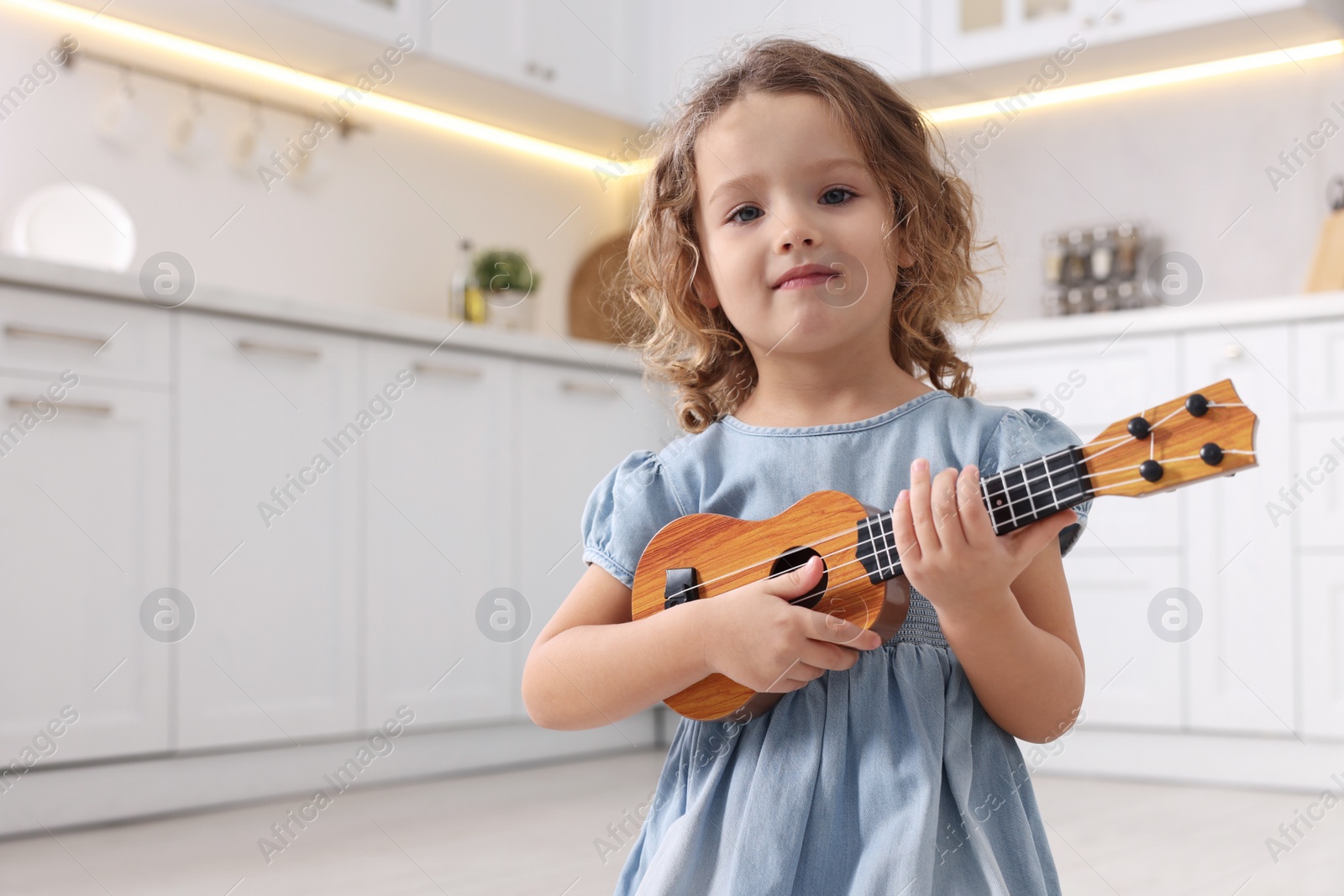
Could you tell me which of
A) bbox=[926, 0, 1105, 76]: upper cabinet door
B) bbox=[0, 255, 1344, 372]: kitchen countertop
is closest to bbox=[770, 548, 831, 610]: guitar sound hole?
bbox=[0, 255, 1344, 372]: kitchen countertop

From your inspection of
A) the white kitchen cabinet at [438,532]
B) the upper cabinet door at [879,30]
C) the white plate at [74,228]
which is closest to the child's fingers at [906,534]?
the white kitchen cabinet at [438,532]

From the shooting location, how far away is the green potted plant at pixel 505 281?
3.13 m

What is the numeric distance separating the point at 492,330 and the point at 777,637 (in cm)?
196

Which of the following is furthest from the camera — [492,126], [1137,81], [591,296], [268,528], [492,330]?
[591,296]

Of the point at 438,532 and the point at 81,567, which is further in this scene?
the point at 438,532

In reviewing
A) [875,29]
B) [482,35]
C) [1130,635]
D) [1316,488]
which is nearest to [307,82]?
[482,35]

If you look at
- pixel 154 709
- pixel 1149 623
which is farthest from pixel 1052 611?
pixel 1149 623

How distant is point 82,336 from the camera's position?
Result: 1.95 m

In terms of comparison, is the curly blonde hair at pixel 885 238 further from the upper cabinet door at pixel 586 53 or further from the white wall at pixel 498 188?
the upper cabinet door at pixel 586 53

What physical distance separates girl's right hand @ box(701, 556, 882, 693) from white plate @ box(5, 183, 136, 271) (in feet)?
6.65

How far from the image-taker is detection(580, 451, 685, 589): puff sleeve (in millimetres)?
865

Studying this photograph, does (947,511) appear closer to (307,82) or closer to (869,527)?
(869,527)

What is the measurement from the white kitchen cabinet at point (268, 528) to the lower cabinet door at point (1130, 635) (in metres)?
1.43

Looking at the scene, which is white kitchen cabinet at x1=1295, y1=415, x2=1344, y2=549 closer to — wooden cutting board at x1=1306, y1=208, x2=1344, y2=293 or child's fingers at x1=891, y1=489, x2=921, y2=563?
wooden cutting board at x1=1306, y1=208, x2=1344, y2=293
